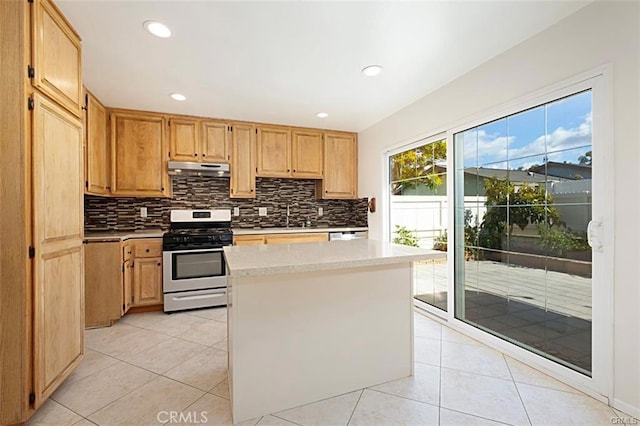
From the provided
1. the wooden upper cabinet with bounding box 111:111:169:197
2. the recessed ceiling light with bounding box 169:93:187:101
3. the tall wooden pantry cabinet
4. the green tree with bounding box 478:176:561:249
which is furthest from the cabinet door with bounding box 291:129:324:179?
the tall wooden pantry cabinet

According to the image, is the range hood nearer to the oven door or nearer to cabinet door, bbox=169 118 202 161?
cabinet door, bbox=169 118 202 161

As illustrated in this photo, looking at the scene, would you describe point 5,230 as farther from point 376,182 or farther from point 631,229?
point 376,182

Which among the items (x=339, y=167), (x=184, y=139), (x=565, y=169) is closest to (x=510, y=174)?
(x=565, y=169)

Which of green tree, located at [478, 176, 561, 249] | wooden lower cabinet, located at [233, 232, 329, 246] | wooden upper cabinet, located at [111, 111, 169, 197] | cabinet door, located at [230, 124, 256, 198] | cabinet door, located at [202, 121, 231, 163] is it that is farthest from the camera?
cabinet door, located at [230, 124, 256, 198]

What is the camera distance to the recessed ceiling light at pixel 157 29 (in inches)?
77.0

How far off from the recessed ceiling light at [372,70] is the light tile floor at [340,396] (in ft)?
7.75

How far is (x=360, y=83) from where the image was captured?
2881mm

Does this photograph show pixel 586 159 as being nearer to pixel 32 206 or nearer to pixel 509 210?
pixel 509 210

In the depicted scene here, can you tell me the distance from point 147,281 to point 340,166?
2938 mm

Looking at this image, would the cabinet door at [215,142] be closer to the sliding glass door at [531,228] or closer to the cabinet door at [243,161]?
the cabinet door at [243,161]

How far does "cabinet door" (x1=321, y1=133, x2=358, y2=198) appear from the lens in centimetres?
448

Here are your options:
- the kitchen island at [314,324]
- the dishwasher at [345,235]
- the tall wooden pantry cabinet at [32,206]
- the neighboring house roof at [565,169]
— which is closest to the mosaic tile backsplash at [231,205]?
the dishwasher at [345,235]

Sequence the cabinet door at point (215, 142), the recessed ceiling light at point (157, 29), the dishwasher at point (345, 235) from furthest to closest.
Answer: the dishwasher at point (345, 235) < the cabinet door at point (215, 142) < the recessed ceiling light at point (157, 29)

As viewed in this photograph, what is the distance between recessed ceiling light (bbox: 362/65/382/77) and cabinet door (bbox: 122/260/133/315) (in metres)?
3.05
